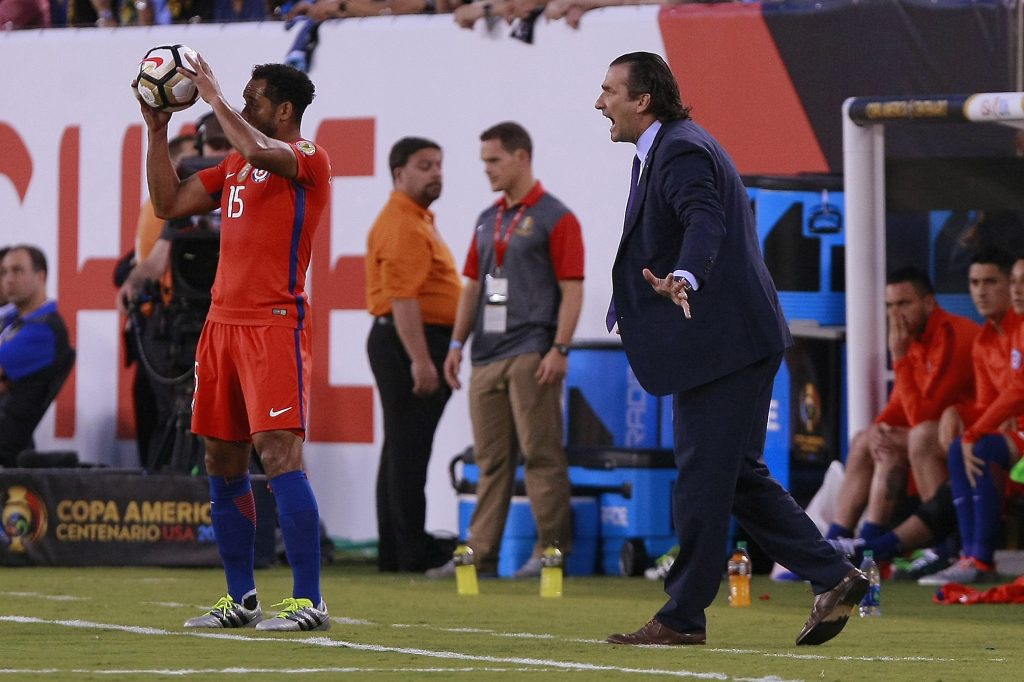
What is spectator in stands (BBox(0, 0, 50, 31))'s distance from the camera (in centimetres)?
1381

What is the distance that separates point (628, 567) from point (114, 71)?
4.86 metres

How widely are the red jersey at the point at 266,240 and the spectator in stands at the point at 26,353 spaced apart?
5582 mm

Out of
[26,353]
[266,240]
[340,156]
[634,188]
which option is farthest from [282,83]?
[26,353]

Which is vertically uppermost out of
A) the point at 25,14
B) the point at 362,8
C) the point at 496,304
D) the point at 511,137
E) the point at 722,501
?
the point at 25,14

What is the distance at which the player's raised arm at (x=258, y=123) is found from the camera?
21.8ft

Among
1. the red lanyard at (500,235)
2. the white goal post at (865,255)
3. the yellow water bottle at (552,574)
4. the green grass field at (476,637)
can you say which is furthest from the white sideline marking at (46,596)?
the white goal post at (865,255)

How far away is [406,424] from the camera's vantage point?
36.3 ft

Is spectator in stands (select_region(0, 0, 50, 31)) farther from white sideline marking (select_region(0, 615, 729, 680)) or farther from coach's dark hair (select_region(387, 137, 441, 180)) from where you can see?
white sideline marking (select_region(0, 615, 729, 680))

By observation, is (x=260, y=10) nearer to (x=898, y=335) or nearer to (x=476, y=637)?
(x=898, y=335)

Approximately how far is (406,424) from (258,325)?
4260mm

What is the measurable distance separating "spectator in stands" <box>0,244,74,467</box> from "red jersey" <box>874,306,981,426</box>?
4.99 meters

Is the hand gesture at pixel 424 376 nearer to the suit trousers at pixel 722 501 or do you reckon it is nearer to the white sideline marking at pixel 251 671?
the suit trousers at pixel 722 501

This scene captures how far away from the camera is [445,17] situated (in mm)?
Answer: 12102

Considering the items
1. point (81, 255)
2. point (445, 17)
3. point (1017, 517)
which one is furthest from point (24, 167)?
point (1017, 517)
